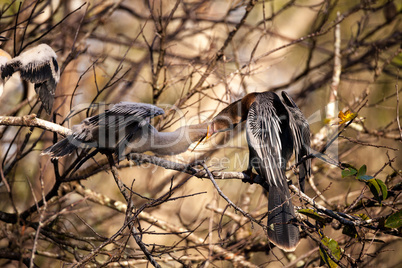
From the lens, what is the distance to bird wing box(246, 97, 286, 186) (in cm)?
277

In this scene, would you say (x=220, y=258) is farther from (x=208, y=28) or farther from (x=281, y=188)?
(x=208, y=28)

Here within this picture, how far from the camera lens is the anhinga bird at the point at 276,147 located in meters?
2.65

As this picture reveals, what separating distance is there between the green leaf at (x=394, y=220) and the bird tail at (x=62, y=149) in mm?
2266

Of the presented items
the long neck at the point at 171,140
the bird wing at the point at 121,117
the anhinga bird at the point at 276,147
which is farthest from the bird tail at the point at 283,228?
the bird wing at the point at 121,117

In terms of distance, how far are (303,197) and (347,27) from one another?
6.28 meters

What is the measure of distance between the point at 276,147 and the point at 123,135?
121 cm

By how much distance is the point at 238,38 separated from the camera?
675 centimetres

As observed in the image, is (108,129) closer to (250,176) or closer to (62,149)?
(62,149)

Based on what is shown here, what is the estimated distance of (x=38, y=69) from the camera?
132 inches

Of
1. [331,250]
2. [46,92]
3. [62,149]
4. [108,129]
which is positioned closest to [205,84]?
[46,92]

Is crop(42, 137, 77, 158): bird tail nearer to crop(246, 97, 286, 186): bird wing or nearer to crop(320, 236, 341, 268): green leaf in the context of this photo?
crop(246, 97, 286, 186): bird wing

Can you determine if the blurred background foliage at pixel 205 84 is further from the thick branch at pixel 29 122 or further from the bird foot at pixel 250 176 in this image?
the thick branch at pixel 29 122

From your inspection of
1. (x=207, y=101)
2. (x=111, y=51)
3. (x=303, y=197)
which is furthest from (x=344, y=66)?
(x=303, y=197)

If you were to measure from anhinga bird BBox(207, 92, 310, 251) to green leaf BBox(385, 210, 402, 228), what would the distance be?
55 cm
